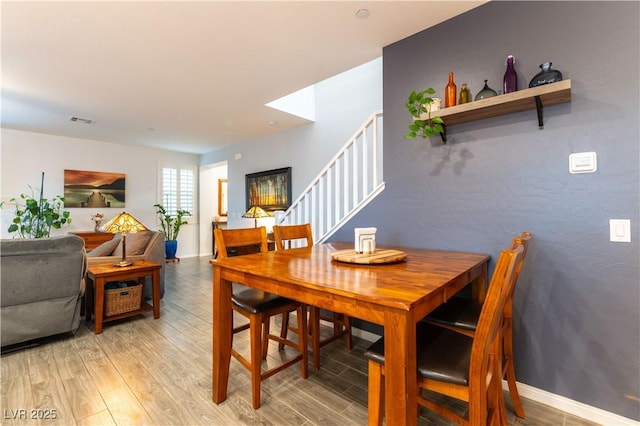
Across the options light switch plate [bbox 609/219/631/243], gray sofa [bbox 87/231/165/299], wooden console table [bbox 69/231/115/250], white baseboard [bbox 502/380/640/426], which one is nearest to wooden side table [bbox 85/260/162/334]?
gray sofa [bbox 87/231/165/299]

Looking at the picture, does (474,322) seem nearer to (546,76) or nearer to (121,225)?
(546,76)

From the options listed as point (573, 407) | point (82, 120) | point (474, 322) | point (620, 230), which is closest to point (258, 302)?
point (474, 322)

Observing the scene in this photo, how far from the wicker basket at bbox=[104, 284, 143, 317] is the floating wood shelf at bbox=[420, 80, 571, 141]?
316cm

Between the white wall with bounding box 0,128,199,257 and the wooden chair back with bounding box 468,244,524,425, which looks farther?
the white wall with bounding box 0,128,199,257

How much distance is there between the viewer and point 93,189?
553 centimetres

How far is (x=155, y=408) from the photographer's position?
1635 mm

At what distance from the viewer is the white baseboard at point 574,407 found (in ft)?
4.94

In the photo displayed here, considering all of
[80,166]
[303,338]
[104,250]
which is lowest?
[303,338]

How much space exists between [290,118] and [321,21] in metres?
2.38

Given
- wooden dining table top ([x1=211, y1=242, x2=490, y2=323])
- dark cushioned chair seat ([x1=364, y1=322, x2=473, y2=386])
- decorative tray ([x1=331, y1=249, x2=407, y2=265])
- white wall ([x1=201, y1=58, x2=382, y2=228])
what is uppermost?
white wall ([x1=201, y1=58, x2=382, y2=228])

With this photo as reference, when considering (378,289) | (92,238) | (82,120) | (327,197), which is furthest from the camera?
(92,238)

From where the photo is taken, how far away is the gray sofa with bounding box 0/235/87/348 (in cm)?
220

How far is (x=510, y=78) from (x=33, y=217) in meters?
6.79

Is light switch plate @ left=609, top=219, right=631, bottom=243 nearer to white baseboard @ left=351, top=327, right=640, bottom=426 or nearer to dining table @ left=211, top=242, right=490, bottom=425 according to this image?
dining table @ left=211, top=242, right=490, bottom=425
